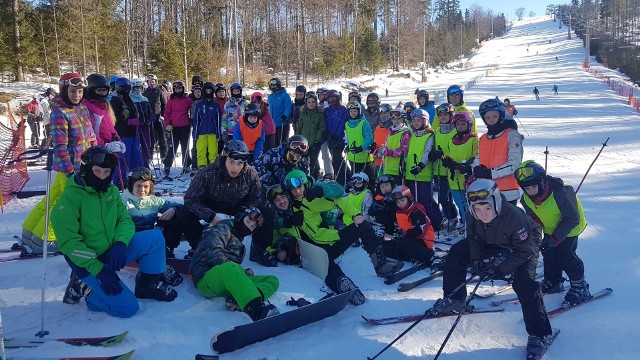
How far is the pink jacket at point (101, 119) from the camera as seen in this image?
5.32m

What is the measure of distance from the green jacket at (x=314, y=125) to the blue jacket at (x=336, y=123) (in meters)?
0.12

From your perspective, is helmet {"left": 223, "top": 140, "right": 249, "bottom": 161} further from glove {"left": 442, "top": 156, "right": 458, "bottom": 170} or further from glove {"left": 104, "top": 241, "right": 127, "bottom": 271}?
glove {"left": 442, "top": 156, "right": 458, "bottom": 170}

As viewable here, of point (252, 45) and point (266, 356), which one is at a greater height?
point (252, 45)

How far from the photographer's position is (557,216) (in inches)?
166

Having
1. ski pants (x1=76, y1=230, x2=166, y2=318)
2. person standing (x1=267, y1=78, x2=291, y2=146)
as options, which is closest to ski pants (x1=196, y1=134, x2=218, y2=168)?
person standing (x1=267, y1=78, x2=291, y2=146)

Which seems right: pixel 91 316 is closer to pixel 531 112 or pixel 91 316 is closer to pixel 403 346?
pixel 403 346

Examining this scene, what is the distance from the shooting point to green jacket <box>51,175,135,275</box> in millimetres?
3357

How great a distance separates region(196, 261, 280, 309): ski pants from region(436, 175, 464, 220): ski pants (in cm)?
323

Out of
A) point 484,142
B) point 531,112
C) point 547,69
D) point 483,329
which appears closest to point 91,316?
point 483,329

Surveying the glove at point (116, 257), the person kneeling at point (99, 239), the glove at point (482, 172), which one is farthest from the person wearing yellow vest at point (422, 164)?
the glove at point (116, 257)

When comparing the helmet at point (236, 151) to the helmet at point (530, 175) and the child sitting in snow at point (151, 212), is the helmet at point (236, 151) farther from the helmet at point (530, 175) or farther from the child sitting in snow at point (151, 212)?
the helmet at point (530, 175)

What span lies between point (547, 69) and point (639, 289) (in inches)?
1995

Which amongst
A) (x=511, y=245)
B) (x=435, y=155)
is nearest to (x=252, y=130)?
(x=435, y=155)

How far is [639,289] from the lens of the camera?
4.54 meters
